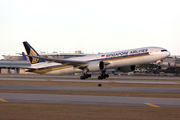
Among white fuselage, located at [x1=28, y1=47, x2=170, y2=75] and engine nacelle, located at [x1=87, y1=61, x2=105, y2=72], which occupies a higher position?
white fuselage, located at [x1=28, y1=47, x2=170, y2=75]

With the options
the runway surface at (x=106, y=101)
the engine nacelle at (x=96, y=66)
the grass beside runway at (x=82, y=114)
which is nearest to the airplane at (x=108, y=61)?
the engine nacelle at (x=96, y=66)

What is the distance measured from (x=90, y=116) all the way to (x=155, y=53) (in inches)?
1309

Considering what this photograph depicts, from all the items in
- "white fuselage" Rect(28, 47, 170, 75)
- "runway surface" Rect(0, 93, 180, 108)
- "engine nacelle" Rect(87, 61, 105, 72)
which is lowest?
"runway surface" Rect(0, 93, 180, 108)

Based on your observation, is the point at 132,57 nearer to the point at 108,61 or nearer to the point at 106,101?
the point at 108,61

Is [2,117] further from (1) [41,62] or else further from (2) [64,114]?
(1) [41,62]

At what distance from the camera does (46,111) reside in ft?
44.2

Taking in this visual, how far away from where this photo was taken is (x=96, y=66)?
149 ft

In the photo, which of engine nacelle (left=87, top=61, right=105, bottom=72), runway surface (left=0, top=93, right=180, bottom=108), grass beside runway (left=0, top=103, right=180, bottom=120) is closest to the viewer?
grass beside runway (left=0, top=103, right=180, bottom=120)

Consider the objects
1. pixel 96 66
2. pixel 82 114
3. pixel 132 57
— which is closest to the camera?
pixel 82 114

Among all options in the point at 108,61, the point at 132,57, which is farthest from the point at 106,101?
the point at 108,61

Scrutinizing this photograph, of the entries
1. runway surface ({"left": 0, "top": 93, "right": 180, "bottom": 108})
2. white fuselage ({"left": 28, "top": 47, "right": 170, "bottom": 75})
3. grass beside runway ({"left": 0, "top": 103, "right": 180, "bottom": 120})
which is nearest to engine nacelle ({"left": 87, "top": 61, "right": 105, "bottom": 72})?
white fuselage ({"left": 28, "top": 47, "right": 170, "bottom": 75})

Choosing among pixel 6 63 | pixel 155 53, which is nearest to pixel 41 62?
pixel 155 53

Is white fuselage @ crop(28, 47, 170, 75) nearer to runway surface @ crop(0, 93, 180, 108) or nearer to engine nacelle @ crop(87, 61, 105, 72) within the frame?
engine nacelle @ crop(87, 61, 105, 72)

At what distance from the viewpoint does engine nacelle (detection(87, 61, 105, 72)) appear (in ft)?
149
